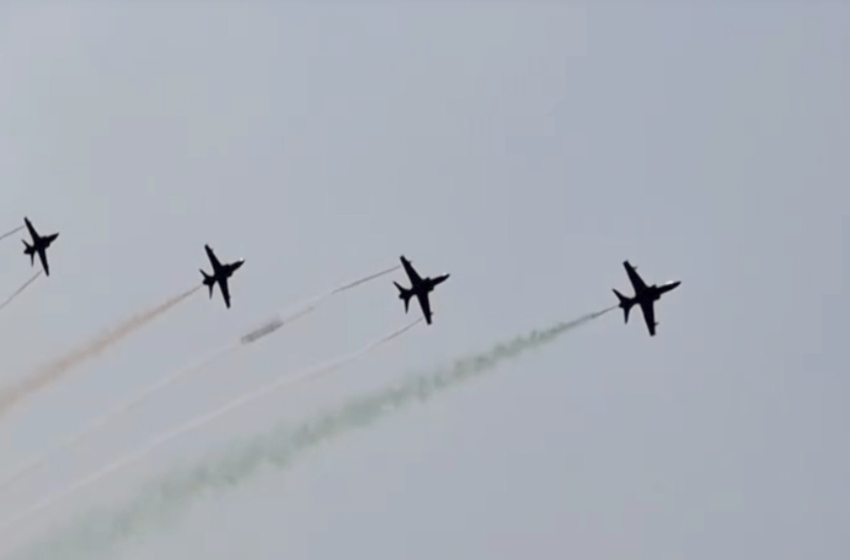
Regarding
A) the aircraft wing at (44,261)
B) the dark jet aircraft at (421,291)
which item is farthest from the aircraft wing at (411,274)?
the aircraft wing at (44,261)

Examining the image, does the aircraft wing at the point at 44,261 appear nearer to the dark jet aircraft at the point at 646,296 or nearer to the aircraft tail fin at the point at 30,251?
the aircraft tail fin at the point at 30,251

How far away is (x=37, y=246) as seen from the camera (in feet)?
384

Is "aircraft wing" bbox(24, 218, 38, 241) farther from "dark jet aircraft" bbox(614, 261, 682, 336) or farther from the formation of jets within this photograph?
"dark jet aircraft" bbox(614, 261, 682, 336)

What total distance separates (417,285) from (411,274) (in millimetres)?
1097

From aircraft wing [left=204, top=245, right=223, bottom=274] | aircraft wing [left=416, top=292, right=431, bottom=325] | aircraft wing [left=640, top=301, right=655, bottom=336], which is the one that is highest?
aircraft wing [left=204, top=245, right=223, bottom=274]

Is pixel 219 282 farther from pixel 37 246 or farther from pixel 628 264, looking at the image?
pixel 628 264

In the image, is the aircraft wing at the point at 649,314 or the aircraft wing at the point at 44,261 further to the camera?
the aircraft wing at the point at 44,261

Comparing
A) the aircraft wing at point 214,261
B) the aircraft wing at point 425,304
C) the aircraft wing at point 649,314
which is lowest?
the aircraft wing at point 649,314

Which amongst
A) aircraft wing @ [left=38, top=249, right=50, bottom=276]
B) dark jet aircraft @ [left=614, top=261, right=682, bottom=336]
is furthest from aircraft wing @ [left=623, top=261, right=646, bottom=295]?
aircraft wing @ [left=38, top=249, right=50, bottom=276]

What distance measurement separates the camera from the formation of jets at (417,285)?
107 metres

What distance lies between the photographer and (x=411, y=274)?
112 metres

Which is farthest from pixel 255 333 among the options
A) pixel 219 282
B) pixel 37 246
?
pixel 37 246

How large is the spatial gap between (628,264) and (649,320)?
3.37m

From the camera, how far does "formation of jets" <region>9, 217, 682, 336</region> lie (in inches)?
4213
